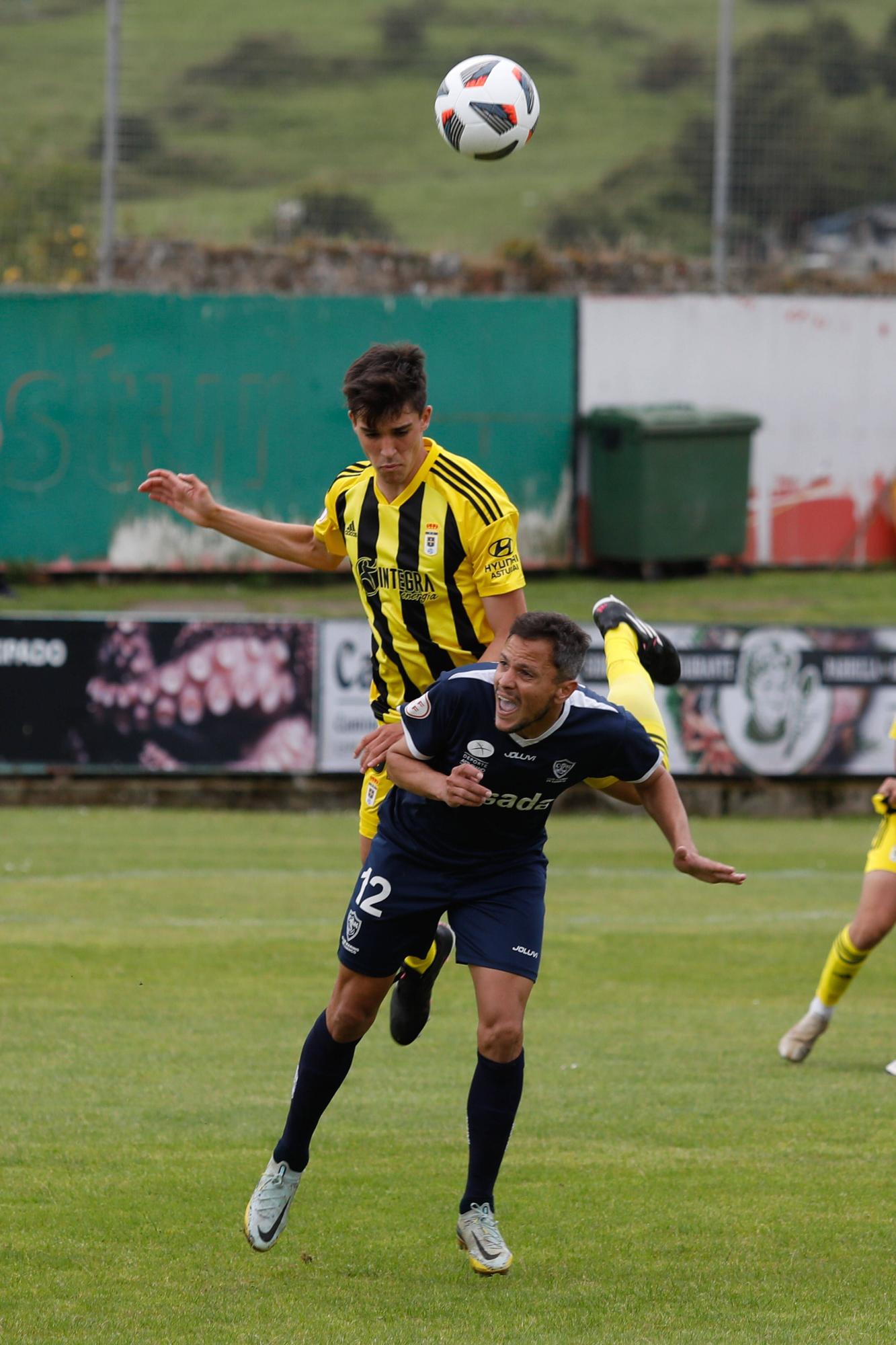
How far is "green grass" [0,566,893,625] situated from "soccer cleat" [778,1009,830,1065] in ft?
38.2

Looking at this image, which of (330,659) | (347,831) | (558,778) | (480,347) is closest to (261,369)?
(480,347)

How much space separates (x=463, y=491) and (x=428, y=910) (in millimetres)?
1471

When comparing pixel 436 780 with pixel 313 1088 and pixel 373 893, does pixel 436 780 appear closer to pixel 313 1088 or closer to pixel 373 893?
pixel 373 893

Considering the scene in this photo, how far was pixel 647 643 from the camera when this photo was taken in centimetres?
760

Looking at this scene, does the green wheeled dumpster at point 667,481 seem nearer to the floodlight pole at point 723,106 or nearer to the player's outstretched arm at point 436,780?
the floodlight pole at point 723,106

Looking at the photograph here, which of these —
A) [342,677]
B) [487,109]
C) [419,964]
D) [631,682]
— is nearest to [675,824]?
[631,682]

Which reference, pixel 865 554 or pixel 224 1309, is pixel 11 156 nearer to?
pixel 865 554

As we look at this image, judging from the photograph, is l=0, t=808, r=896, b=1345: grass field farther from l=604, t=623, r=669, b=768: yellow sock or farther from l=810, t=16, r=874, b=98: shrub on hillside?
l=810, t=16, r=874, b=98: shrub on hillside

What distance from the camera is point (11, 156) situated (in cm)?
2241

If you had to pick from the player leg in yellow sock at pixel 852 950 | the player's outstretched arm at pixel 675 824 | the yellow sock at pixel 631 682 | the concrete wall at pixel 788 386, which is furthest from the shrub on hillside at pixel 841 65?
the player's outstretched arm at pixel 675 824

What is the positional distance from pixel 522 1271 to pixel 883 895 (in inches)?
129

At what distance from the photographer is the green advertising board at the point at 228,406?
2155 centimetres

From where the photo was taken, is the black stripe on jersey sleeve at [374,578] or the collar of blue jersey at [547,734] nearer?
the collar of blue jersey at [547,734]

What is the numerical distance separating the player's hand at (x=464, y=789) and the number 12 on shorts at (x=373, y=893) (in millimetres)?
498
